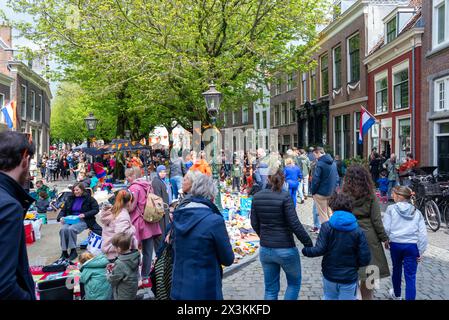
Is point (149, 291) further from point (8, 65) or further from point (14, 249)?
point (8, 65)

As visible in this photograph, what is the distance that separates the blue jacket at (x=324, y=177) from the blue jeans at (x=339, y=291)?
14.6ft

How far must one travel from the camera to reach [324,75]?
2623 cm

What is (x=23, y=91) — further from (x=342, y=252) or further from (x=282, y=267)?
(x=342, y=252)

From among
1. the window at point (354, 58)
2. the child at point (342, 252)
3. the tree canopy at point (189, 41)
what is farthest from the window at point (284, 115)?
the child at point (342, 252)

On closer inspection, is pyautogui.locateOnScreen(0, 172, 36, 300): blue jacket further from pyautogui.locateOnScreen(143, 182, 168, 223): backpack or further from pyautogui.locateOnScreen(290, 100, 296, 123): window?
pyautogui.locateOnScreen(290, 100, 296, 123): window

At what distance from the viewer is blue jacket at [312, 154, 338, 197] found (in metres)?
8.09

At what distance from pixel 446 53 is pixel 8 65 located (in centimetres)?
2850

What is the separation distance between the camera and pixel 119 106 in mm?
21938

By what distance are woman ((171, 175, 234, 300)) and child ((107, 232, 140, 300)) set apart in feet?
4.51

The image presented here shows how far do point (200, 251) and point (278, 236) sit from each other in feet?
4.14

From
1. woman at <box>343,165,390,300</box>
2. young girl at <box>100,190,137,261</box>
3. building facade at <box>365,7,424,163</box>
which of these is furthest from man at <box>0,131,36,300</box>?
building facade at <box>365,7,424,163</box>

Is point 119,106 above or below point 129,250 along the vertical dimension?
above
